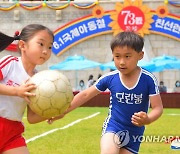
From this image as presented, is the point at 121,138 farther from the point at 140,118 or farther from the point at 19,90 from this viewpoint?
the point at 19,90

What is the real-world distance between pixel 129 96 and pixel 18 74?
5.08 ft

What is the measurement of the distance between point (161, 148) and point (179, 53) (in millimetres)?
22827

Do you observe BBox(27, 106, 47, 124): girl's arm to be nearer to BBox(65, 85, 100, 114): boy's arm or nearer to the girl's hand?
the girl's hand

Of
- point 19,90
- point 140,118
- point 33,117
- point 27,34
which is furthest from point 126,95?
point 19,90

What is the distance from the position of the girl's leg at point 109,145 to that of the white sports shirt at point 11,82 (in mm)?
1255

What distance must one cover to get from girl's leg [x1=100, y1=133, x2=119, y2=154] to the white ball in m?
1.09

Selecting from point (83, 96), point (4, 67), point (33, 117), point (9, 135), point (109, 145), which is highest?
point (4, 67)

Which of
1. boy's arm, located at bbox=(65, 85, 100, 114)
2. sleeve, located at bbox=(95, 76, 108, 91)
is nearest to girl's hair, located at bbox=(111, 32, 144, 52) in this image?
sleeve, located at bbox=(95, 76, 108, 91)

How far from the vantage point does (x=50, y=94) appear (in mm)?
6145

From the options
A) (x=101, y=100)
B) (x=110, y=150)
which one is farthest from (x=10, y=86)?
(x=101, y=100)

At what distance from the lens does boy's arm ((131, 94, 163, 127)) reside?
255 inches

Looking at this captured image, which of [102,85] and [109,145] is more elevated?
[102,85]

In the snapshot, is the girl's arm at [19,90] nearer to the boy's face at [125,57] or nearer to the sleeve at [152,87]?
the boy's face at [125,57]

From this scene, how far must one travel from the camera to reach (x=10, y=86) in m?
6.08
